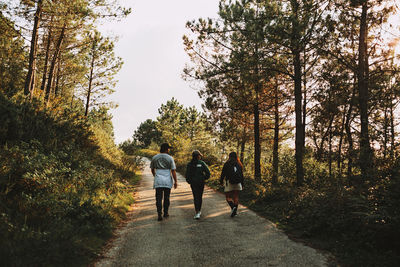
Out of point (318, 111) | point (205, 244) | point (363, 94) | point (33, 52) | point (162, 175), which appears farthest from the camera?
point (318, 111)

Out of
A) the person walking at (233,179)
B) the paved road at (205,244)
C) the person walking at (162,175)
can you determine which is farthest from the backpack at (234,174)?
the person walking at (162,175)

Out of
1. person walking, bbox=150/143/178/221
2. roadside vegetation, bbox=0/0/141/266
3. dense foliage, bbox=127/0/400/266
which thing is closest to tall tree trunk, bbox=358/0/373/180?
dense foliage, bbox=127/0/400/266

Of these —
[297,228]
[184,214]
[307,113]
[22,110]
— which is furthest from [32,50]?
[307,113]

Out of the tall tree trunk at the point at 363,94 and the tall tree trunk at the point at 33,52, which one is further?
the tall tree trunk at the point at 33,52

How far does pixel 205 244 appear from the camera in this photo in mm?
5305

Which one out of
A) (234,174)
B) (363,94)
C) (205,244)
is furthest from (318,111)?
(205,244)

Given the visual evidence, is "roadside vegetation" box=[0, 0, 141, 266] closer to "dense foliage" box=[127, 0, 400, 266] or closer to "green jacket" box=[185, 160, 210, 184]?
"green jacket" box=[185, 160, 210, 184]

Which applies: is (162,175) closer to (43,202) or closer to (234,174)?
(234,174)

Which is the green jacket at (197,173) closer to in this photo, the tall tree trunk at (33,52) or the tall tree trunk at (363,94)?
the tall tree trunk at (363,94)

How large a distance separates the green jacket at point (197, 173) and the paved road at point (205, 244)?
1071 mm

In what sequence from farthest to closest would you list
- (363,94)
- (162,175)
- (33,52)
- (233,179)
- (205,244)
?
(33,52)
(363,94)
(233,179)
(162,175)
(205,244)

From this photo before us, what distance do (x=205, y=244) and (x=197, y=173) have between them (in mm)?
2841

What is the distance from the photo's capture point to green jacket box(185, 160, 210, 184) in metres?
7.91

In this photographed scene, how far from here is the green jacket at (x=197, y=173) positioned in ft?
26.0
